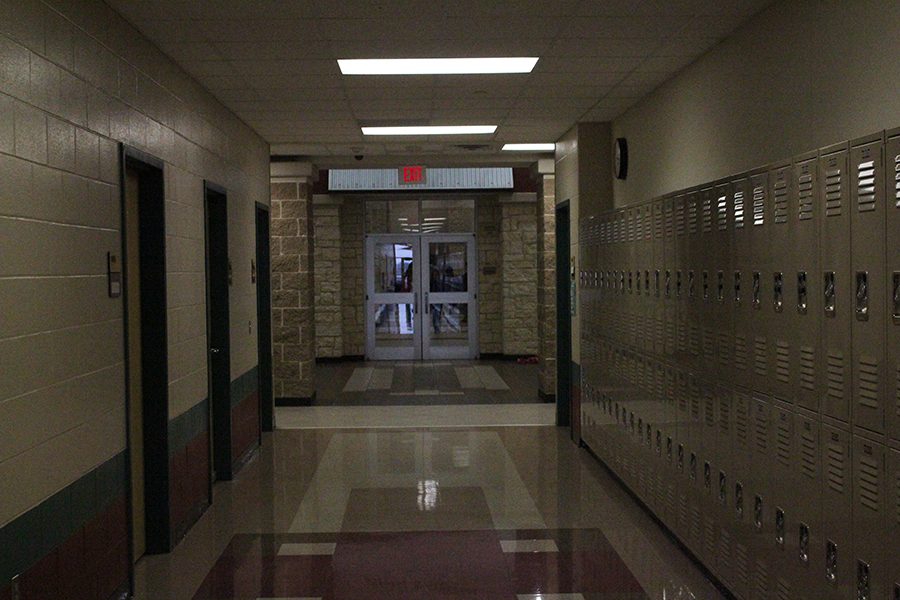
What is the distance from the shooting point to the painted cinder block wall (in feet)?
11.2

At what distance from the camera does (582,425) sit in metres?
8.33

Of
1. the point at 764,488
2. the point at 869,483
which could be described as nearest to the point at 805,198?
the point at 869,483

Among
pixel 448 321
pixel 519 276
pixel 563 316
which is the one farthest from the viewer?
pixel 448 321

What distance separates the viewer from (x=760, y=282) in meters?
3.85

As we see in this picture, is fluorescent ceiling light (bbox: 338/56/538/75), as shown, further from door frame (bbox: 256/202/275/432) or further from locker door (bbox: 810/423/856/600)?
door frame (bbox: 256/202/275/432)

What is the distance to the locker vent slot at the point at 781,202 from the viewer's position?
360 cm

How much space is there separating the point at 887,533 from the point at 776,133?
2.38 metres

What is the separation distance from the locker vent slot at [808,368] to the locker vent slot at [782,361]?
0.12m

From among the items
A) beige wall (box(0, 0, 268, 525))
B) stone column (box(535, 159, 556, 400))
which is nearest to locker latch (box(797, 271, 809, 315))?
beige wall (box(0, 0, 268, 525))

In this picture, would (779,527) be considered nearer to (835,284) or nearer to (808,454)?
(808,454)

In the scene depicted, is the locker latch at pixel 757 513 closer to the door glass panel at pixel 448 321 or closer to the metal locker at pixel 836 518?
the metal locker at pixel 836 518

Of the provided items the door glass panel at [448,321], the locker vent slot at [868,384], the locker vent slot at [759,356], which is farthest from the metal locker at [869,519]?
the door glass panel at [448,321]

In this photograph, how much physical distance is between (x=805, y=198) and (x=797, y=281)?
28 cm

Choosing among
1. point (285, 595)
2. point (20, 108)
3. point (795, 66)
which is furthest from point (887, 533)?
point (20, 108)
